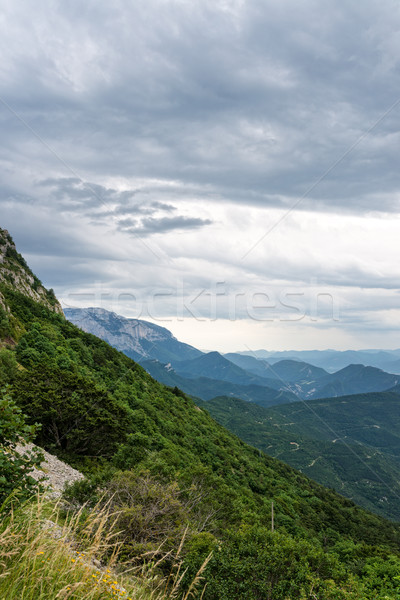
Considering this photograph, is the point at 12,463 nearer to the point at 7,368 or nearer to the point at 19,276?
the point at 7,368

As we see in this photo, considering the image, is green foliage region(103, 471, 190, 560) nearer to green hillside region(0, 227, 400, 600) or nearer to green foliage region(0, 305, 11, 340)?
green hillside region(0, 227, 400, 600)

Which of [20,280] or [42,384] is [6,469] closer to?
[42,384]

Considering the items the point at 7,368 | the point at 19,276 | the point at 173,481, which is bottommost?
the point at 173,481

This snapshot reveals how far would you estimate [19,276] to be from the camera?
7175cm

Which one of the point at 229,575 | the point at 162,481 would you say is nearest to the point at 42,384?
the point at 162,481

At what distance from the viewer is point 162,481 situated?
17562mm

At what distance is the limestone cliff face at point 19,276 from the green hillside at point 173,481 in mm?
821

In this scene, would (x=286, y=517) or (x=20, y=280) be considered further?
(x=20, y=280)

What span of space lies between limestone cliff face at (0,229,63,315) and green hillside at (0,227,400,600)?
2.69 ft

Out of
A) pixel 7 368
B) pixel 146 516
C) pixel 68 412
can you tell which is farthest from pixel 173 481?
pixel 7 368

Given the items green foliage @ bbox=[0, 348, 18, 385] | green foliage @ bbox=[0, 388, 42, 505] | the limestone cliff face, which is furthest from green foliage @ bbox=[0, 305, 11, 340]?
green foliage @ bbox=[0, 388, 42, 505]

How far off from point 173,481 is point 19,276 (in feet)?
217

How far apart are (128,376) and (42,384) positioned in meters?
31.5

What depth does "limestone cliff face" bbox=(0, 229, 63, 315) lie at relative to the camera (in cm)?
6791
